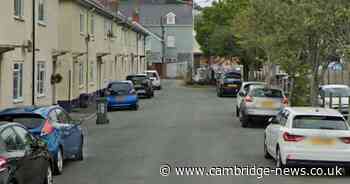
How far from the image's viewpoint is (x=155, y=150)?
64.4 feet

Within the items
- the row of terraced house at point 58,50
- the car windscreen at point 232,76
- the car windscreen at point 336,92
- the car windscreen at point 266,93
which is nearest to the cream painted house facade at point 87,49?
the row of terraced house at point 58,50

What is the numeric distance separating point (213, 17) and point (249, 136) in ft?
143

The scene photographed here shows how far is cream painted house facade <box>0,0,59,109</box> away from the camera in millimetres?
23859

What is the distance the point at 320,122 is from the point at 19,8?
14290 millimetres

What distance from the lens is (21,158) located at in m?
10.9

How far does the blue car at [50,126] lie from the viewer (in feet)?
48.9

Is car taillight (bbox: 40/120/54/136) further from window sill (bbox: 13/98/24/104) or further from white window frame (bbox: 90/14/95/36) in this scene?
white window frame (bbox: 90/14/95/36)

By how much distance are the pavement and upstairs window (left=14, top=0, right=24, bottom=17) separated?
4744mm

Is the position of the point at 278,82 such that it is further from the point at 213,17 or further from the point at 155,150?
the point at 155,150

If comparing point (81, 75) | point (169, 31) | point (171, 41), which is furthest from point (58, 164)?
point (171, 41)

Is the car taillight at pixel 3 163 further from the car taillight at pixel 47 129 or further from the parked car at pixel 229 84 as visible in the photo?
the parked car at pixel 229 84

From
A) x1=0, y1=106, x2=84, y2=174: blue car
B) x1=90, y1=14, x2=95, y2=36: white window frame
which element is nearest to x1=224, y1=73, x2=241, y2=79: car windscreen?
x1=90, y1=14, x2=95, y2=36: white window frame

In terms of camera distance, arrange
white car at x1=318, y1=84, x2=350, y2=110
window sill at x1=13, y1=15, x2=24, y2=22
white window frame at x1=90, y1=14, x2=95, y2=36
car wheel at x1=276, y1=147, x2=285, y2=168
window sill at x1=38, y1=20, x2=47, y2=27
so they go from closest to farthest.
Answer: car wheel at x1=276, y1=147, x2=285, y2=168, window sill at x1=13, y1=15, x2=24, y2=22, window sill at x1=38, y1=20, x2=47, y2=27, white car at x1=318, y1=84, x2=350, y2=110, white window frame at x1=90, y1=14, x2=95, y2=36

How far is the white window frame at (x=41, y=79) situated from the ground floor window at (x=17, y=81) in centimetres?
258
